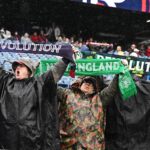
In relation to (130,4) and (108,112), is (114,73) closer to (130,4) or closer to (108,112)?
(108,112)

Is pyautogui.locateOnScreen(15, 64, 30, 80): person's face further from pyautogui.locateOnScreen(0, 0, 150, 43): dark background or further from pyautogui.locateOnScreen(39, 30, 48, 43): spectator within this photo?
pyautogui.locateOnScreen(0, 0, 150, 43): dark background

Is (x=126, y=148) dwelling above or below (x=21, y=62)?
below

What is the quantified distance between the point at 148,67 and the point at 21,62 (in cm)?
186

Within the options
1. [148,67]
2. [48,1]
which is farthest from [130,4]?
[148,67]

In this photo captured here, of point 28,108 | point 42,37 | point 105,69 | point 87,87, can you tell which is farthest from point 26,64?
point 42,37

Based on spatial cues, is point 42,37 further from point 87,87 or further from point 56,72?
point 56,72

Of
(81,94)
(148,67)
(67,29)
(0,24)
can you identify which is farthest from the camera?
(67,29)

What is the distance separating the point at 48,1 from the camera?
19469mm

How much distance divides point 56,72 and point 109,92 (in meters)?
0.69

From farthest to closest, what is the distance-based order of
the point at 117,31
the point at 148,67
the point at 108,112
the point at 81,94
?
the point at 117,31
the point at 148,67
the point at 108,112
the point at 81,94

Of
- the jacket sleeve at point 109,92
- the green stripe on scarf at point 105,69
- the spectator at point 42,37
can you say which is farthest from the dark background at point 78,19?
the jacket sleeve at point 109,92

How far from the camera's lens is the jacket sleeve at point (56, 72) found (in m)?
5.17

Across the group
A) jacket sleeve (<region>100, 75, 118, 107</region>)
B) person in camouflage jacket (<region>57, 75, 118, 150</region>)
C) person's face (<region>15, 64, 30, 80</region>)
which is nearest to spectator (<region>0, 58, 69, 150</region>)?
person's face (<region>15, 64, 30, 80</region>)

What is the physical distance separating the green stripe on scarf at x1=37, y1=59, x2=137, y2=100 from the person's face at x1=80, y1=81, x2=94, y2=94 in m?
0.12
